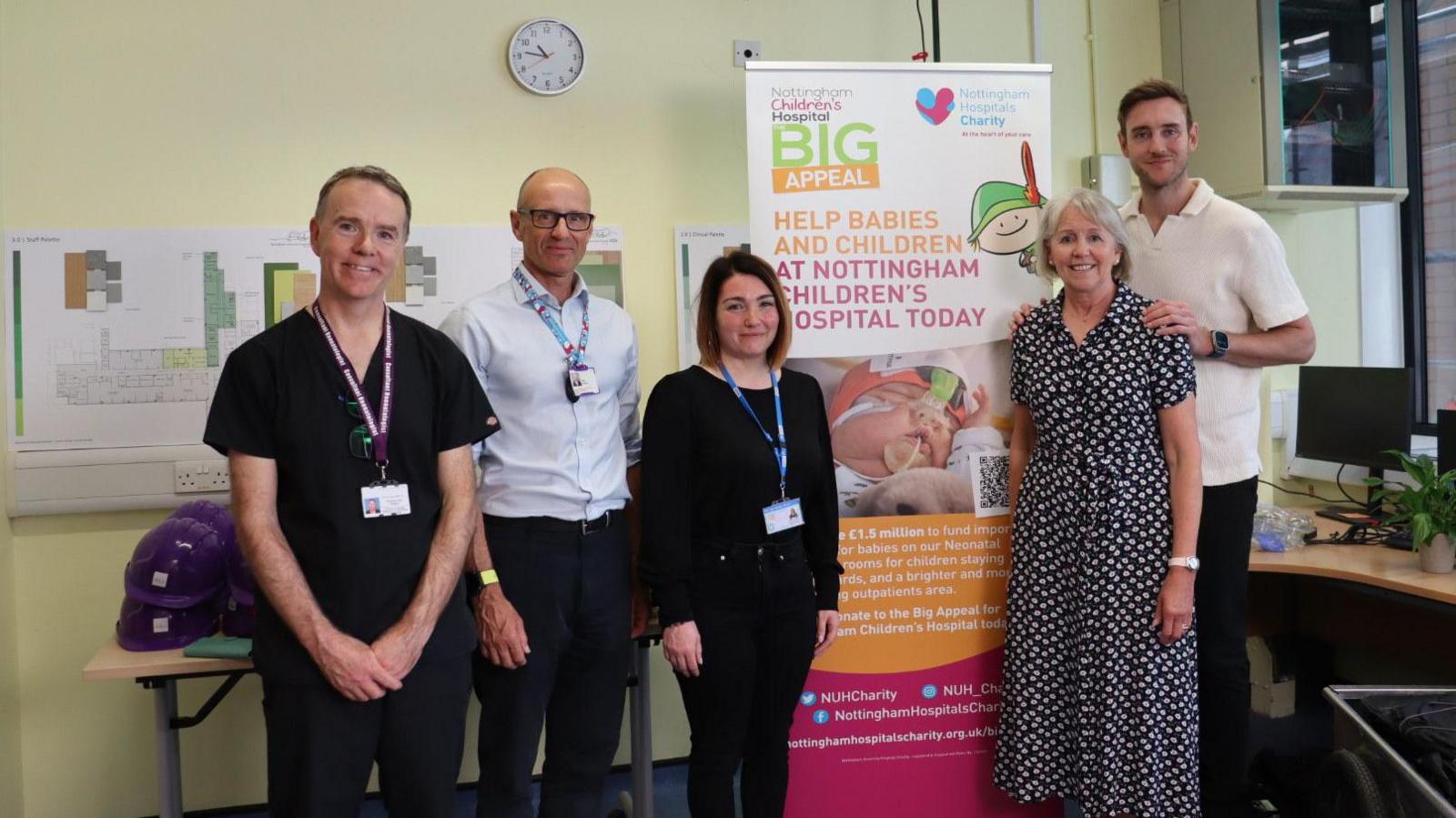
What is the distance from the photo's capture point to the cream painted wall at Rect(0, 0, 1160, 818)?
3.10 m

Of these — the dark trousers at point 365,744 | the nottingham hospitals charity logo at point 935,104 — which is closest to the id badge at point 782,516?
the dark trousers at point 365,744

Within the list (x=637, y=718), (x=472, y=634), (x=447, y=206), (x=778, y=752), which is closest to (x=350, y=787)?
(x=472, y=634)

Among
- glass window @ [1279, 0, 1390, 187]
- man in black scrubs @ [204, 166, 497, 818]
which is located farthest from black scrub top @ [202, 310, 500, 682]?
glass window @ [1279, 0, 1390, 187]

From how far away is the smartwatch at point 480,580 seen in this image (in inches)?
83.4

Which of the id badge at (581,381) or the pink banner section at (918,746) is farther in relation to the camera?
the pink banner section at (918,746)

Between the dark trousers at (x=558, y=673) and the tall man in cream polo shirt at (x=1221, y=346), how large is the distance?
4.58 feet

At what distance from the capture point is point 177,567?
8.39 ft

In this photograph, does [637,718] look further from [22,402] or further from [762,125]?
[22,402]

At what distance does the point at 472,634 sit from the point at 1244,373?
188 cm

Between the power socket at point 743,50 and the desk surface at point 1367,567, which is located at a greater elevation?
the power socket at point 743,50

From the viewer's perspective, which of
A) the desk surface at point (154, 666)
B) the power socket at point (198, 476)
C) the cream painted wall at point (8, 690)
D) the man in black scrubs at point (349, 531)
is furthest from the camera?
the power socket at point (198, 476)

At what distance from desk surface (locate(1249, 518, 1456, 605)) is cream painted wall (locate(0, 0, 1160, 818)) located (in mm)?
1957

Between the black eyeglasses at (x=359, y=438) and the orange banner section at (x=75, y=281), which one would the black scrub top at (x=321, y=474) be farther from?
the orange banner section at (x=75, y=281)

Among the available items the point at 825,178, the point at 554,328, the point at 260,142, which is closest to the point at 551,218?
the point at 554,328
